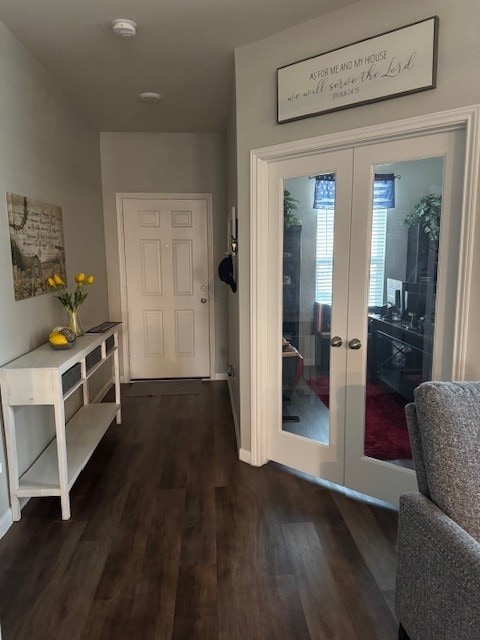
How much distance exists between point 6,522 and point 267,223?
85.0 inches

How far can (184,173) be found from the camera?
4367 millimetres

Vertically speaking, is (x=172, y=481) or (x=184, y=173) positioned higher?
(x=184, y=173)

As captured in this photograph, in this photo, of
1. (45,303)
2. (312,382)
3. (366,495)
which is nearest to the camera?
(366,495)

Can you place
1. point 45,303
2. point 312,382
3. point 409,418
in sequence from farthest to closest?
1. point 45,303
2. point 312,382
3. point 409,418

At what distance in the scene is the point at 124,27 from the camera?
2.24 meters

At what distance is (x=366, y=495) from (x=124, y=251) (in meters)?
3.34

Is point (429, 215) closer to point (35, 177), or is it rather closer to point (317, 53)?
→ point (317, 53)

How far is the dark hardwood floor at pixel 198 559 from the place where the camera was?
1559 millimetres

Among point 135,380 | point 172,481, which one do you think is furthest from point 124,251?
point 172,481

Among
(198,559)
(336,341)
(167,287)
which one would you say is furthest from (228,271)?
(198,559)

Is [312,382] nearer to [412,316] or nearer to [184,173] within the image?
[412,316]

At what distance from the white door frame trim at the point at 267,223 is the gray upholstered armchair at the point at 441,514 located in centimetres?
70

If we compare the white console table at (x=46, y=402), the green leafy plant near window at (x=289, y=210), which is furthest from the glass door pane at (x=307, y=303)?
the white console table at (x=46, y=402)

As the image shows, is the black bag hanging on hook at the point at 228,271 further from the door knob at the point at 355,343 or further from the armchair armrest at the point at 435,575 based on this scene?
the armchair armrest at the point at 435,575
